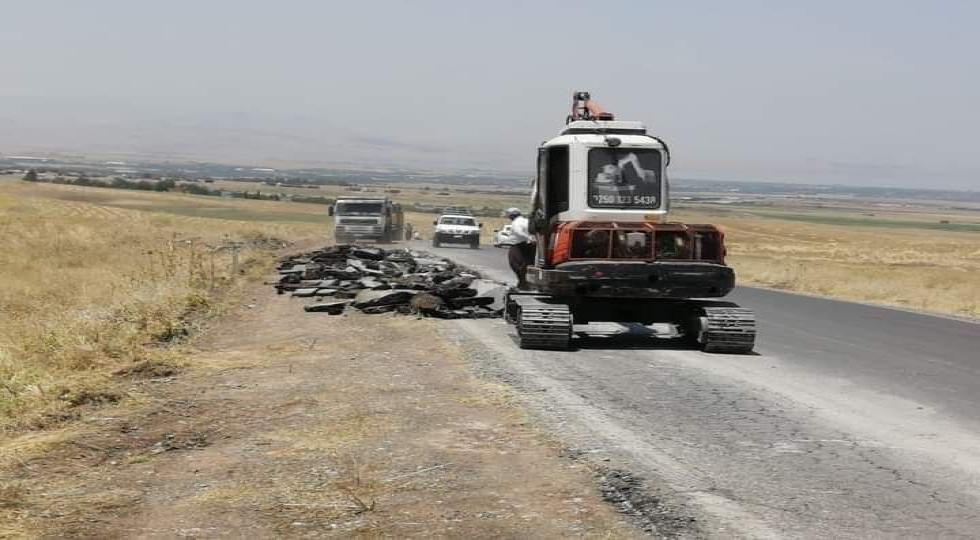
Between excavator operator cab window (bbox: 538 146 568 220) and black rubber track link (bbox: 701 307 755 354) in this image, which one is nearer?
black rubber track link (bbox: 701 307 755 354)

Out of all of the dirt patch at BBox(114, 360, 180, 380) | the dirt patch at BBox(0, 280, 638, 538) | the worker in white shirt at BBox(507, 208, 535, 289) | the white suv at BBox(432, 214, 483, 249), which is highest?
the worker in white shirt at BBox(507, 208, 535, 289)

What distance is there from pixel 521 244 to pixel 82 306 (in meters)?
9.71

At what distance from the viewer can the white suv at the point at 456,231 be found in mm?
52281

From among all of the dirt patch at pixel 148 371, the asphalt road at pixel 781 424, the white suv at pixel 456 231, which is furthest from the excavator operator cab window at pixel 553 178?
the white suv at pixel 456 231

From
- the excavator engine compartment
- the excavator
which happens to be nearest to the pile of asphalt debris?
the excavator

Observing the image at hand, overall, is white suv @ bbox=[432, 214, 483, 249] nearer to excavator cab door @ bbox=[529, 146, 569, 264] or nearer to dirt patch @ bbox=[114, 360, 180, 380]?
excavator cab door @ bbox=[529, 146, 569, 264]

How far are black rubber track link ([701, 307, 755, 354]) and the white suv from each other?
38589 mm

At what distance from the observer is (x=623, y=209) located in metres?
13.9

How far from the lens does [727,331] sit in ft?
42.5

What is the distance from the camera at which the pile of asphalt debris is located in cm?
1727

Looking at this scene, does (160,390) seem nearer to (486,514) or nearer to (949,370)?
(486,514)

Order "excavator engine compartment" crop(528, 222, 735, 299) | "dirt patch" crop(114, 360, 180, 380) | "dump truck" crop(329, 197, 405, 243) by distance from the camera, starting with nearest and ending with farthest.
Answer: "dirt patch" crop(114, 360, 180, 380) → "excavator engine compartment" crop(528, 222, 735, 299) → "dump truck" crop(329, 197, 405, 243)

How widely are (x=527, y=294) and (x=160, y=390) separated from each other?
5984 mm

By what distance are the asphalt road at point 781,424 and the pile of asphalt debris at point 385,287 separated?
1927 millimetres
